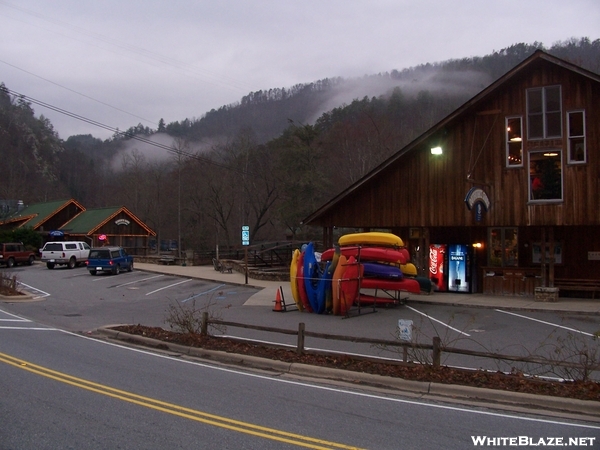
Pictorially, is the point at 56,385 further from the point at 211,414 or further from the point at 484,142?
the point at 484,142

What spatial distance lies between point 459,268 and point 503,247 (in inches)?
82.8

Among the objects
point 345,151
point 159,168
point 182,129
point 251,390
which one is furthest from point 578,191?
point 182,129

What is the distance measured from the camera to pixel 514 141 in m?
22.8

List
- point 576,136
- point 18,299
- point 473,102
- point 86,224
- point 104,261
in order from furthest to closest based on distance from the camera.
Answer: point 86,224 → point 104,261 → point 18,299 → point 473,102 → point 576,136

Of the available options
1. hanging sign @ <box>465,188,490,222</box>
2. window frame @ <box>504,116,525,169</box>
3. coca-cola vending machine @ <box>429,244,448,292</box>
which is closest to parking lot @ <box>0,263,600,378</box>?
coca-cola vending machine @ <box>429,244,448,292</box>

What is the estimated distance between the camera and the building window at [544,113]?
2209 cm

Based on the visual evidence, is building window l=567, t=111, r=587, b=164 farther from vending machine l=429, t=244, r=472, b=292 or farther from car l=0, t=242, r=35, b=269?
car l=0, t=242, r=35, b=269

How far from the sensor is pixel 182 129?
4601 inches

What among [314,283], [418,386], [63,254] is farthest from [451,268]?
[63,254]

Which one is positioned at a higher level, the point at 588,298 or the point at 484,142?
the point at 484,142

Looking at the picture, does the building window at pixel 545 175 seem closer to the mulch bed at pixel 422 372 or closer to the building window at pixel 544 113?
the building window at pixel 544 113

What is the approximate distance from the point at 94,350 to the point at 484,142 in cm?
1681

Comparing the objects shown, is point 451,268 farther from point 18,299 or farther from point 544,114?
point 18,299

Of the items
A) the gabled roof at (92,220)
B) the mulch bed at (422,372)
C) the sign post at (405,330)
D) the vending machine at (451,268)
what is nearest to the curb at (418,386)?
the mulch bed at (422,372)
